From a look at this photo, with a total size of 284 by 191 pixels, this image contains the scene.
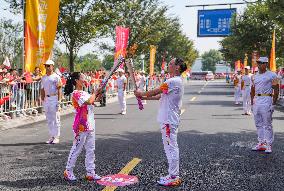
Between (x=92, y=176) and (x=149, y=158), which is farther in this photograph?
(x=149, y=158)

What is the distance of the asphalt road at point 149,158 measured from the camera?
18.4 ft

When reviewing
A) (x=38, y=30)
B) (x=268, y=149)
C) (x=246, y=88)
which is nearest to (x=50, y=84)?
(x=38, y=30)

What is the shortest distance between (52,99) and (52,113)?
34cm

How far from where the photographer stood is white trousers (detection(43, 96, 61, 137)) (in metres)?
9.07

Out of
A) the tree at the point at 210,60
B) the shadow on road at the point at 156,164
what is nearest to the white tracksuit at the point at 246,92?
the shadow on road at the point at 156,164

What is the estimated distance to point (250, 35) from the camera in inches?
1561

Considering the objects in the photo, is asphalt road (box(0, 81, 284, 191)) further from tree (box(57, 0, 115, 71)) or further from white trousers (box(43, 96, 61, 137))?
tree (box(57, 0, 115, 71))

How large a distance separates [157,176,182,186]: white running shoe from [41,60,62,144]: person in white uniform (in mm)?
4246

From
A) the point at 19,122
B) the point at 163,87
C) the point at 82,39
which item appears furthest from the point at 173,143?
the point at 82,39

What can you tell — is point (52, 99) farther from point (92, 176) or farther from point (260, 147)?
point (260, 147)

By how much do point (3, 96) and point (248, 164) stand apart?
852 centimetres

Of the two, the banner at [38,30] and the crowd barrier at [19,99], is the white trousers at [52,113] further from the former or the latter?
the banner at [38,30]

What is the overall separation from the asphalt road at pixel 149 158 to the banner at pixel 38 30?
2.33m

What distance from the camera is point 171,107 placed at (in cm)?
562
